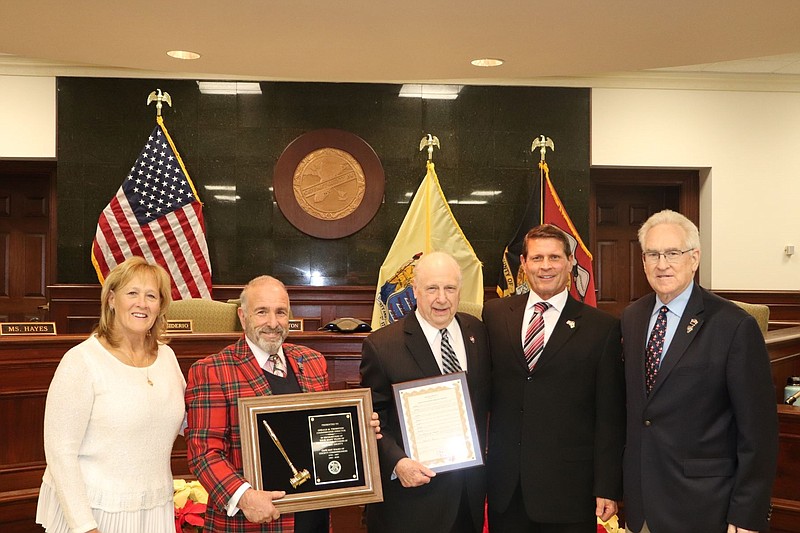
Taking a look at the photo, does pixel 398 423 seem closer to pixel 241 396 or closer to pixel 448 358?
pixel 448 358

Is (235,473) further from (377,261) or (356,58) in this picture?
(377,261)

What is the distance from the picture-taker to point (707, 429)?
7.86 ft

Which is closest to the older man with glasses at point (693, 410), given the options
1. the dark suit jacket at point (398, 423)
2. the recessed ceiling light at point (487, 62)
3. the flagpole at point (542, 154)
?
the dark suit jacket at point (398, 423)

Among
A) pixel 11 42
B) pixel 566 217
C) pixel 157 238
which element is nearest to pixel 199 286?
pixel 157 238

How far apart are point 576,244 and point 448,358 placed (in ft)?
15.5

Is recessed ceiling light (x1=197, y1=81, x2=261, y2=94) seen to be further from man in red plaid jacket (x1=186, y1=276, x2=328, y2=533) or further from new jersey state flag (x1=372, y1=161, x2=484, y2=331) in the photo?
man in red plaid jacket (x1=186, y1=276, x2=328, y2=533)

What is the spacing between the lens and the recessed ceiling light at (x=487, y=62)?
20.2 ft

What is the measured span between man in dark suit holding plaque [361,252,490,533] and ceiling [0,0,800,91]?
8.93 ft

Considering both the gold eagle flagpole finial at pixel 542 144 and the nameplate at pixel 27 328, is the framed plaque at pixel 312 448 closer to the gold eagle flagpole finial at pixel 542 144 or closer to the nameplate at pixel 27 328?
the nameplate at pixel 27 328

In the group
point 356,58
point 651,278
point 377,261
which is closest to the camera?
point 651,278

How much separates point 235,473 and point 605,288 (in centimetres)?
695

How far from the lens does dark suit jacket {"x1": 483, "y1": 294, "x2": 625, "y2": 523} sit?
261cm

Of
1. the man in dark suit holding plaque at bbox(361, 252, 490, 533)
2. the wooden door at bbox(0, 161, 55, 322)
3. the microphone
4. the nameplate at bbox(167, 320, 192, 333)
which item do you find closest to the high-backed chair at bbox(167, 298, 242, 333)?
the nameplate at bbox(167, 320, 192, 333)

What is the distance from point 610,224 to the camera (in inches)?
343
